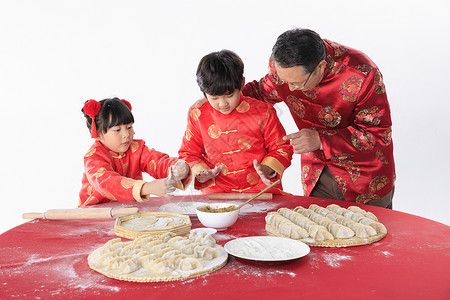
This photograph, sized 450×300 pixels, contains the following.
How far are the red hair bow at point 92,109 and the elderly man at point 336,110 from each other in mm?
902

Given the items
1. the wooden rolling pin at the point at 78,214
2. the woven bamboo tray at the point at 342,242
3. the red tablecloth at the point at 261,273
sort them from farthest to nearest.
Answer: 1. the wooden rolling pin at the point at 78,214
2. the woven bamboo tray at the point at 342,242
3. the red tablecloth at the point at 261,273

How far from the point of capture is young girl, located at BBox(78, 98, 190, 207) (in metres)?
2.11

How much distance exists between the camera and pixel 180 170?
Result: 7.75 feet

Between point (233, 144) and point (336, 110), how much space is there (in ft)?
1.96

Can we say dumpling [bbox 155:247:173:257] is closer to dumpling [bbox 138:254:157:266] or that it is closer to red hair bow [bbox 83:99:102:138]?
dumpling [bbox 138:254:157:266]

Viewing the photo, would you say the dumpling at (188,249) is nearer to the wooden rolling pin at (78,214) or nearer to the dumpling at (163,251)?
the dumpling at (163,251)

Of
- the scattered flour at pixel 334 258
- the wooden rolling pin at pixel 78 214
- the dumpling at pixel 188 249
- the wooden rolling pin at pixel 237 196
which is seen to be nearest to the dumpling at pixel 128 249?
the dumpling at pixel 188 249

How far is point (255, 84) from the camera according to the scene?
2797 millimetres

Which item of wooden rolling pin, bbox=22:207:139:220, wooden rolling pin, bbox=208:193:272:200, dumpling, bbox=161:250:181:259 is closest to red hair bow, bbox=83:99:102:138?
wooden rolling pin, bbox=22:207:139:220

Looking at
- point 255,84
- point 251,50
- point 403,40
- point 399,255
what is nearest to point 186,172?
point 255,84

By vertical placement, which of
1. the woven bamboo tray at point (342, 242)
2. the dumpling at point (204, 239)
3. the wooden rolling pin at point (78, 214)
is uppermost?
the wooden rolling pin at point (78, 214)

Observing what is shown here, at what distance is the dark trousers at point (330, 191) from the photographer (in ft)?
8.59

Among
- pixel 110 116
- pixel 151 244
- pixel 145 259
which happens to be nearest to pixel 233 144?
pixel 110 116

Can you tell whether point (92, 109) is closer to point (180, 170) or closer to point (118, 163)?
point (118, 163)
